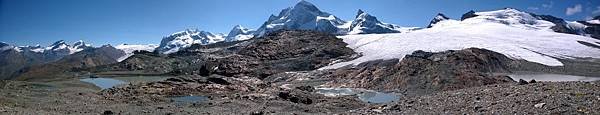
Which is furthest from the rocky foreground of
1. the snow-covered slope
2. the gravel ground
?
the snow-covered slope

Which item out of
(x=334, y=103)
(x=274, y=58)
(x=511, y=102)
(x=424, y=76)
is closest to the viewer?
(x=511, y=102)

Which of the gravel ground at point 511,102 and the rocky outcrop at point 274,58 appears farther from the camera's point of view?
the rocky outcrop at point 274,58

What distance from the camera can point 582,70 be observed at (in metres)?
101

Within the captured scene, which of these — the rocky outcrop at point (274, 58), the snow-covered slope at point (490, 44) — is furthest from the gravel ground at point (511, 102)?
the snow-covered slope at point (490, 44)

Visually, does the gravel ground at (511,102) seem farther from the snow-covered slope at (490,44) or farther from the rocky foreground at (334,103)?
the snow-covered slope at (490,44)

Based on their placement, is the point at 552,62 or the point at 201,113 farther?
the point at 552,62

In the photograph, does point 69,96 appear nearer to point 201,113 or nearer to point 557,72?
point 201,113

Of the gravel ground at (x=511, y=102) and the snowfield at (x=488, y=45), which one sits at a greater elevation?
the snowfield at (x=488, y=45)

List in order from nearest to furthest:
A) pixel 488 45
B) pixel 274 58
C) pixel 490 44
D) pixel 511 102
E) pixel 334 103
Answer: pixel 511 102 → pixel 334 103 → pixel 488 45 → pixel 274 58 → pixel 490 44

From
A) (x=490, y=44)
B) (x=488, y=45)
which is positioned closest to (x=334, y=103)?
(x=488, y=45)

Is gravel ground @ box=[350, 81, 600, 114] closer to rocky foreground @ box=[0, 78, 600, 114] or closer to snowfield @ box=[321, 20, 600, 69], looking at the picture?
rocky foreground @ box=[0, 78, 600, 114]

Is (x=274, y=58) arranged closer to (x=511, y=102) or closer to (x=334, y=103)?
(x=334, y=103)

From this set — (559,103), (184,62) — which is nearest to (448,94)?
(559,103)

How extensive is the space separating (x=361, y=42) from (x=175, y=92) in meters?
129
